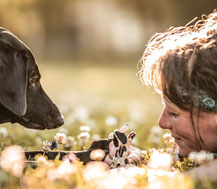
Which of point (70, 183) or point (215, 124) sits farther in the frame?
point (215, 124)

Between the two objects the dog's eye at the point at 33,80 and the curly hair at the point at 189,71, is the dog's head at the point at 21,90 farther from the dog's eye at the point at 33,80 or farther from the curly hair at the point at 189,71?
the curly hair at the point at 189,71

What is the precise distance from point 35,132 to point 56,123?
1.33 m

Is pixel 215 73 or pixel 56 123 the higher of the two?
pixel 215 73

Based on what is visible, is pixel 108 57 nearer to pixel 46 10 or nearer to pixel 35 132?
pixel 46 10

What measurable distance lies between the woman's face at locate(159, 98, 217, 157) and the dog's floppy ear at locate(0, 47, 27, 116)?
4.33ft

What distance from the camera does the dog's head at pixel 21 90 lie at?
11.9ft

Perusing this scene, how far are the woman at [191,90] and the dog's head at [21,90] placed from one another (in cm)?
127

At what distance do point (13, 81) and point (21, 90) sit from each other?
0.38ft

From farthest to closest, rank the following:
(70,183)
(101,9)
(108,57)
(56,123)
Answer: (101,9), (108,57), (56,123), (70,183)

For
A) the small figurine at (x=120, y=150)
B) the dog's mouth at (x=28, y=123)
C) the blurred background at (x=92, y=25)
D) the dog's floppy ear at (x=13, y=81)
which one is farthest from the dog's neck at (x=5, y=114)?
the blurred background at (x=92, y=25)

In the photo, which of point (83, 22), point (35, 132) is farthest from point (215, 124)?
point (83, 22)

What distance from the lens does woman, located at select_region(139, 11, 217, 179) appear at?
10.9ft

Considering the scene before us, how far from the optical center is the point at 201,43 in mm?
3596

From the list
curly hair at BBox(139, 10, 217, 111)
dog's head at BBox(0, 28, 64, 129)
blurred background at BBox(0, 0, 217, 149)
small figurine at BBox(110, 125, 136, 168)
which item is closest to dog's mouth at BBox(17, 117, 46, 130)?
dog's head at BBox(0, 28, 64, 129)
